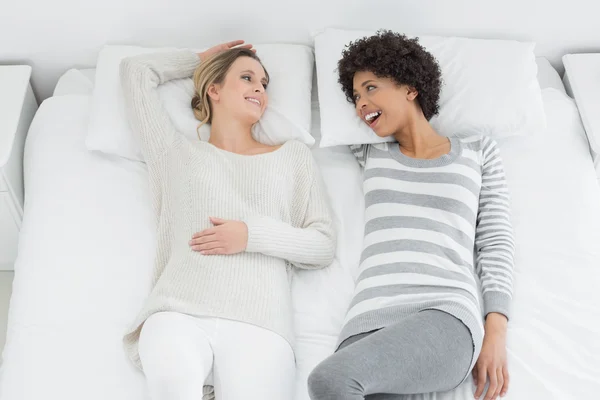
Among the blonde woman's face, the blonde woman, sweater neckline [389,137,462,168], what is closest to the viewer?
the blonde woman

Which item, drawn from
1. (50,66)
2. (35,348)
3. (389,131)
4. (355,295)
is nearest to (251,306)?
(355,295)

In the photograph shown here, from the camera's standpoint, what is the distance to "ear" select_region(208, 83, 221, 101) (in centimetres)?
190

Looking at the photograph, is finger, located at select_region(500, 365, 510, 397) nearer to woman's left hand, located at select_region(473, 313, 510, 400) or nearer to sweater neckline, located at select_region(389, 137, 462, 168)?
woman's left hand, located at select_region(473, 313, 510, 400)

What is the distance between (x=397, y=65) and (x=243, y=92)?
404 millimetres

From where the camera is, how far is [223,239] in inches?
62.6

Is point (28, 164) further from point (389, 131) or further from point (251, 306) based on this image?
point (389, 131)

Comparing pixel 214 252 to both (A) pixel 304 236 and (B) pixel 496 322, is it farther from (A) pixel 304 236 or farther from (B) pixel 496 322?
(B) pixel 496 322

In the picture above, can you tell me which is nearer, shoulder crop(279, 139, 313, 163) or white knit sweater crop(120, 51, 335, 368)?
white knit sweater crop(120, 51, 335, 368)

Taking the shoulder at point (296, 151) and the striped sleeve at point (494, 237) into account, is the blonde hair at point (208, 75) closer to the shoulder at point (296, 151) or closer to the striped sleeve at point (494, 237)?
the shoulder at point (296, 151)

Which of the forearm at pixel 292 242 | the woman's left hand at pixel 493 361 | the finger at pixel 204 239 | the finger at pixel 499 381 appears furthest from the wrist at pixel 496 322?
the finger at pixel 204 239

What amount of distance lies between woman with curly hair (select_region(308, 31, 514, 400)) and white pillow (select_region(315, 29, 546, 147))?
5 centimetres

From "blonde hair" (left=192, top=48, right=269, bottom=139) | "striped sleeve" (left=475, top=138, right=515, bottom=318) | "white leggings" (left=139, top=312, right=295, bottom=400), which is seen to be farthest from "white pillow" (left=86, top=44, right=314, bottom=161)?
"white leggings" (left=139, top=312, right=295, bottom=400)

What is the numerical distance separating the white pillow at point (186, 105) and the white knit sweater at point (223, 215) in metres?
0.06

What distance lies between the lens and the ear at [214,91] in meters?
1.90
